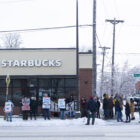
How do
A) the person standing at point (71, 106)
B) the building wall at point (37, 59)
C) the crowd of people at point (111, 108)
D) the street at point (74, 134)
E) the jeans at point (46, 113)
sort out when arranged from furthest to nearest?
1. the building wall at point (37, 59)
2. the person standing at point (71, 106)
3. the jeans at point (46, 113)
4. the crowd of people at point (111, 108)
5. the street at point (74, 134)

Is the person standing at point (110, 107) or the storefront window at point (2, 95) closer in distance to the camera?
the person standing at point (110, 107)

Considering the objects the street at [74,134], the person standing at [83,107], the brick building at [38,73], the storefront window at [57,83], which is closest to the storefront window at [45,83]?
the brick building at [38,73]

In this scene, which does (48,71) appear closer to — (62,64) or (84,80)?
(62,64)

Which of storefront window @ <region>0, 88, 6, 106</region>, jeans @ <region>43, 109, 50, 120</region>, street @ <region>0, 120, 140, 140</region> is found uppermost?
storefront window @ <region>0, 88, 6, 106</region>

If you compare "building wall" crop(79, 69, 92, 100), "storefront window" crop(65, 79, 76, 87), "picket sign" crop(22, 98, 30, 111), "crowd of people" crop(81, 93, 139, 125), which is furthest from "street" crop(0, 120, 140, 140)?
"building wall" crop(79, 69, 92, 100)

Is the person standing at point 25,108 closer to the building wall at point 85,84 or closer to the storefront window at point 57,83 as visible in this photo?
the storefront window at point 57,83

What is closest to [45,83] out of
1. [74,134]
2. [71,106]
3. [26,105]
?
[71,106]

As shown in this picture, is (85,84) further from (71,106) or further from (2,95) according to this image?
(2,95)

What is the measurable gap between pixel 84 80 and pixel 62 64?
2204mm

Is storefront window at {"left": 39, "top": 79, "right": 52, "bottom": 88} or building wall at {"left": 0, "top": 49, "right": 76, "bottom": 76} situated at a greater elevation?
building wall at {"left": 0, "top": 49, "right": 76, "bottom": 76}

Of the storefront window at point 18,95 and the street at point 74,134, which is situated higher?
the storefront window at point 18,95

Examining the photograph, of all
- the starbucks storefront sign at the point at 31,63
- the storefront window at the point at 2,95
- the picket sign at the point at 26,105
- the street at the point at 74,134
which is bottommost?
the street at the point at 74,134

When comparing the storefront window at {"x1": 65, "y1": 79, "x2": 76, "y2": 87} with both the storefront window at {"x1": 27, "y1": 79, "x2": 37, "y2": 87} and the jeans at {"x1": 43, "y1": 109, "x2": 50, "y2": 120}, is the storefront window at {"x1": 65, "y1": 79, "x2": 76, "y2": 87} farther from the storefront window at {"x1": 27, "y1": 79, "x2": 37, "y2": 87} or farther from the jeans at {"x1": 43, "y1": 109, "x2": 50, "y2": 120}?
the jeans at {"x1": 43, "y1": 109, "x2": 50, "y2": 120}

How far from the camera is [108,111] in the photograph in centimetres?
2436
